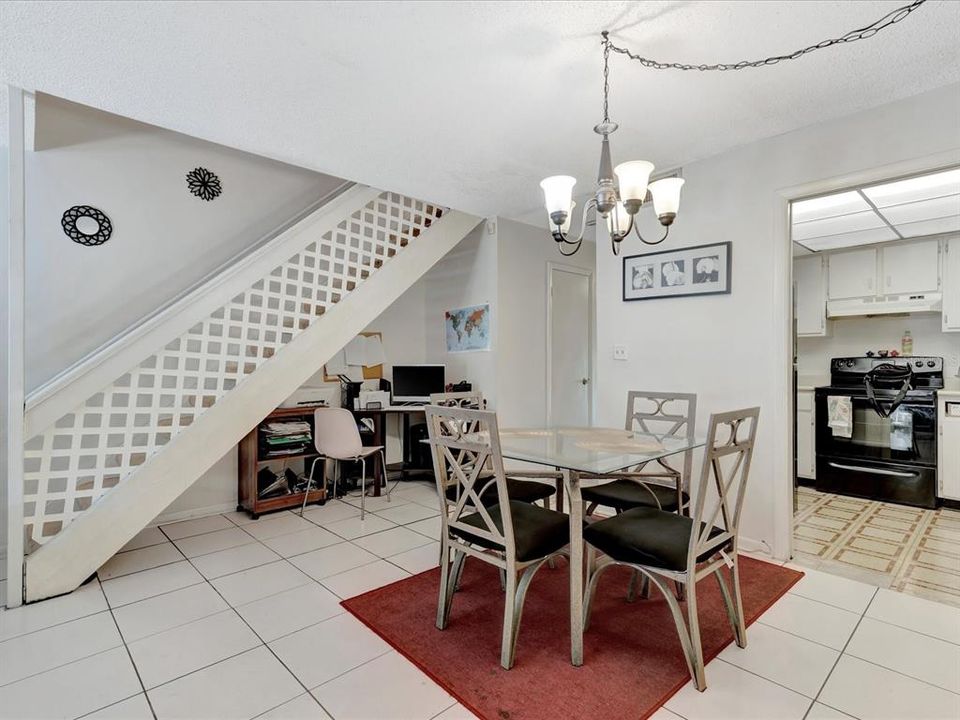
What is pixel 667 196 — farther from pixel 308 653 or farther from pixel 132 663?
pixel 132 663

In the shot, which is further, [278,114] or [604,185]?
[278,114]

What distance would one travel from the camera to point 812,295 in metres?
4.61

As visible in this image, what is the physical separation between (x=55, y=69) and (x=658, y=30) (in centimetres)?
264

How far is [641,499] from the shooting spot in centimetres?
238

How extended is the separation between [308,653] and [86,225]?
10.0 feet

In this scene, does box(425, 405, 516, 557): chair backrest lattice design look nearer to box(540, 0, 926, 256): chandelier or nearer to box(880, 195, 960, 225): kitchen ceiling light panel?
box(540, 0, 926, 256): chandelier

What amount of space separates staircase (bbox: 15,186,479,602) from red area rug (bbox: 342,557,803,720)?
1.46 m

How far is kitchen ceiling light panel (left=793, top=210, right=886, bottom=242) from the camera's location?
142 inches

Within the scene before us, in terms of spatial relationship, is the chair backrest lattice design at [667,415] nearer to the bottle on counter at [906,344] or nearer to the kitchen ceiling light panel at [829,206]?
the kitchen ceiling light panel at [829,206]

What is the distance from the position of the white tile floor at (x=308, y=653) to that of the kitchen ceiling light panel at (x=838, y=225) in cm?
262

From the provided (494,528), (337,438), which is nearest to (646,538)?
(494,528)

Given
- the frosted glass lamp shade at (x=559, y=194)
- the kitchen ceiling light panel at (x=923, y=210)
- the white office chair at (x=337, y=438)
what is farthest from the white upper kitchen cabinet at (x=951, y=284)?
the white office chair at (x=337, y=438)

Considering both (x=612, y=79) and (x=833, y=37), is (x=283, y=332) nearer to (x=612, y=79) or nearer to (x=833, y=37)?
(x=612, y=79)

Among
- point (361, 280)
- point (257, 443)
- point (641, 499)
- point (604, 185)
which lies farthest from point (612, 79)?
point (257, 443)
